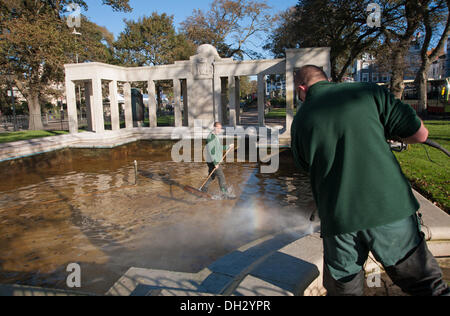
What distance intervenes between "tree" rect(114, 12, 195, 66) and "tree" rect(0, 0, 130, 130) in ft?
34.7

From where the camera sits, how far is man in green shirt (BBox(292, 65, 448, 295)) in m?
2.28

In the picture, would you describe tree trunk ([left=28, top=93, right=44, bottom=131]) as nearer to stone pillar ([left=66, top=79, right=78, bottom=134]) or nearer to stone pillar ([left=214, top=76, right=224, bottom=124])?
stone pillar ([left=66, top=79, right=78, bottom=134])

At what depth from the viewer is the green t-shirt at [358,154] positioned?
228 cm

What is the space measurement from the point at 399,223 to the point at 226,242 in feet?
12.4

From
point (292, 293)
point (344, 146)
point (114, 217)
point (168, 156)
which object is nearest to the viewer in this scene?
point (344, 146)

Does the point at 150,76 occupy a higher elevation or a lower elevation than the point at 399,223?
higher

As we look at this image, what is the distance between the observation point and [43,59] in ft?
76.4

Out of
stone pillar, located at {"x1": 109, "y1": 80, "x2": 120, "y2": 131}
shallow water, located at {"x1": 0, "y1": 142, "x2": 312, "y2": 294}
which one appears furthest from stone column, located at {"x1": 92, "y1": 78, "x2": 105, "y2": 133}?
shallow water, located at {"x1": 0, "y1": 142, "x2": 312, "y2": 294}

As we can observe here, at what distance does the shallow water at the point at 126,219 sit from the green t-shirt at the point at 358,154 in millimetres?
3057

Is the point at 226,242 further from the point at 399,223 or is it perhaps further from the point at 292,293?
the point at 399,223

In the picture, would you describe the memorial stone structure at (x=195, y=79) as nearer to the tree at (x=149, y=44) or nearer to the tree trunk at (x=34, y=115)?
the tree trunk at (x=34, y=115)

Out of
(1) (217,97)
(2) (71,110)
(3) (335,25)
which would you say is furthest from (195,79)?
(3) (335,25)
